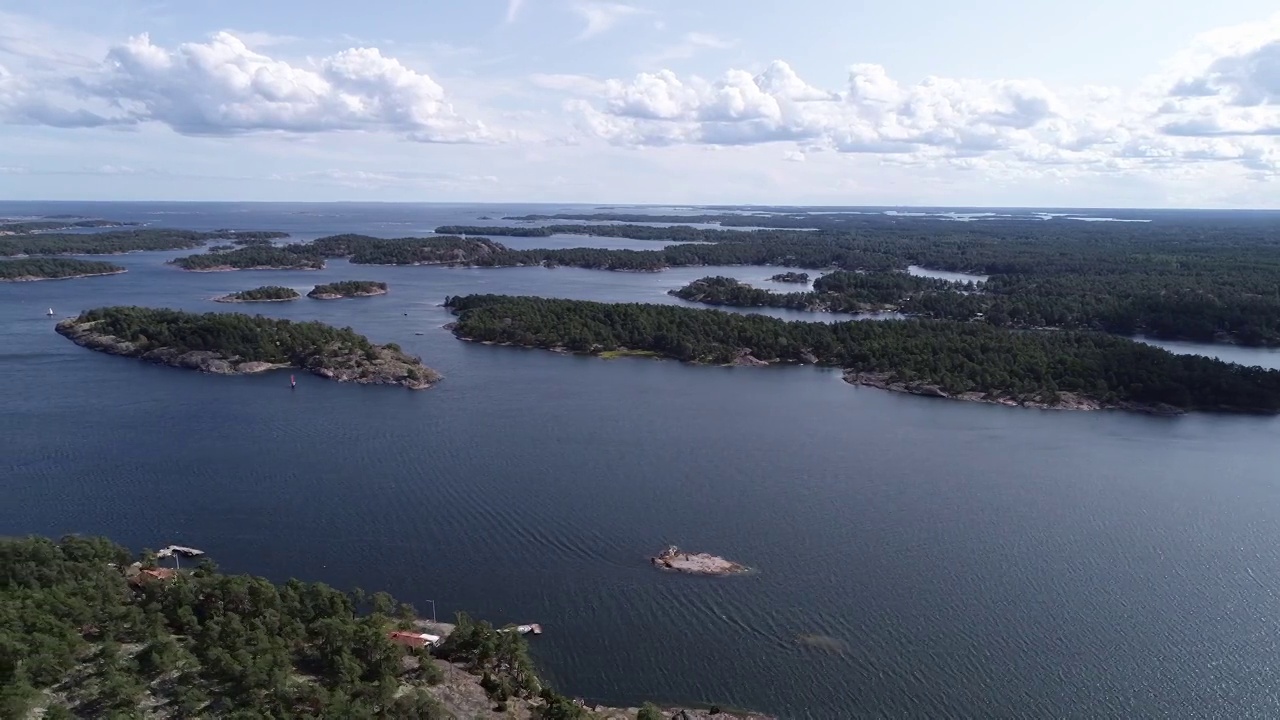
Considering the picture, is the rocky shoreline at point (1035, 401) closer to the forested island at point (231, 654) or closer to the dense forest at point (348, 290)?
the forested island at point (231, 654)

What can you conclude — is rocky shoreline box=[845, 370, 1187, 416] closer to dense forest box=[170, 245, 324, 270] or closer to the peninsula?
the peninsula

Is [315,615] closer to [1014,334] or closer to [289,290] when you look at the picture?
[1014,334]

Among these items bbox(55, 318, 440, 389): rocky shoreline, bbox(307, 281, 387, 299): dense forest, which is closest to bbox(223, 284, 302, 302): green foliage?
bbox(307, 281, 387, 299): dense forest

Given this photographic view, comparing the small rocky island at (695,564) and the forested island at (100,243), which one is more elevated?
the forested island at (100,243)

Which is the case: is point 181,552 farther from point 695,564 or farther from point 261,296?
point 261,296

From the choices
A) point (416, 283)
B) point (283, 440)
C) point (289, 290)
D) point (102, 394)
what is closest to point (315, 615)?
point (283, 440)

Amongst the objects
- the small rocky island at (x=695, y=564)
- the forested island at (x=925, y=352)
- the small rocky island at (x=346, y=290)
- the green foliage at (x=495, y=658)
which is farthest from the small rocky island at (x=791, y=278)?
the green foliage at (x=495, y=658)
